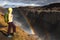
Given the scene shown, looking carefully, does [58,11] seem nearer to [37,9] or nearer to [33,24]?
[37,9]

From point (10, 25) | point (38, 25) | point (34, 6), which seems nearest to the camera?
point (34, 6)

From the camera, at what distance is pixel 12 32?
920 centimetres

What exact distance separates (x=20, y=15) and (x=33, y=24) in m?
0.67

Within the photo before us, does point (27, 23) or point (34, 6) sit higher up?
point (34, 6)

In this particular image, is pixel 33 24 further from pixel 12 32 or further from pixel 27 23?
pixel 12 32

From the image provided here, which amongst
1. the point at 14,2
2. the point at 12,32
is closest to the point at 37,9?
the point at 14,2

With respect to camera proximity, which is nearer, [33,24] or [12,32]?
[12,32]

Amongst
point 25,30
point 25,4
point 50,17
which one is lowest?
point 25,30

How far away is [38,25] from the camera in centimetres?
960

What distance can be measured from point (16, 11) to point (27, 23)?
0.83 metres

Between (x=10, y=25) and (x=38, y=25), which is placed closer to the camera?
(x=10, y=25)

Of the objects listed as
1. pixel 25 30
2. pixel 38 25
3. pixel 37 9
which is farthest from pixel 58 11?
pixel 25 30

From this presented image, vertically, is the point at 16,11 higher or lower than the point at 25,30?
higher

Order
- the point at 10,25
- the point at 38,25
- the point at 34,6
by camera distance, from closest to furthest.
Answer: the point at 34,6 < the point at 10,25 < the point at 38,25
